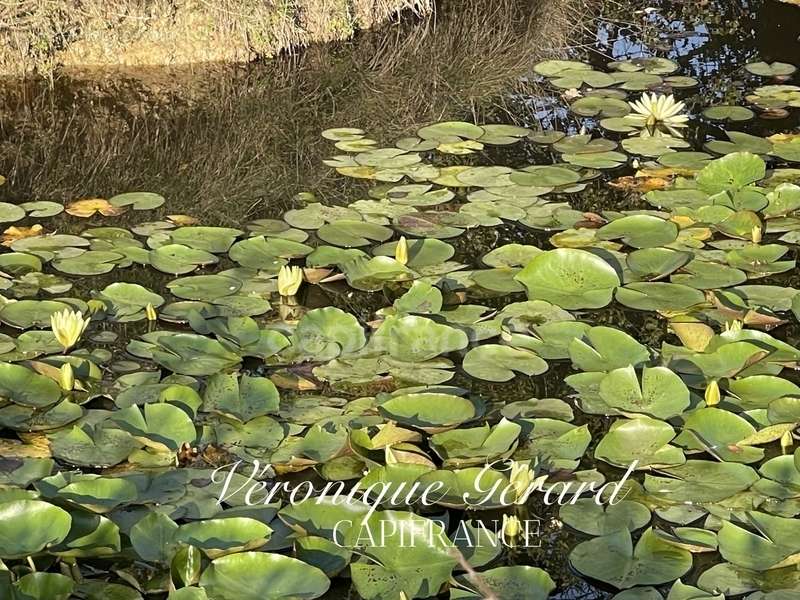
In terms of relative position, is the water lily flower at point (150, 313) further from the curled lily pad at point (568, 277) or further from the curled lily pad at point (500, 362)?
the curled lily pad at point (568, 277)

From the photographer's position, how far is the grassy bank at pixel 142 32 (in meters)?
5.62

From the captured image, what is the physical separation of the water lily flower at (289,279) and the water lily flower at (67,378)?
756mm

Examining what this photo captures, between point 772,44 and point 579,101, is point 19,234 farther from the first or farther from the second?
point 772,44

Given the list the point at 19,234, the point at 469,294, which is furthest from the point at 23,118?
the point at 469,294

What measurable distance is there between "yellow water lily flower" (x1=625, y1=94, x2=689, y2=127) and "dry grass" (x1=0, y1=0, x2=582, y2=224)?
0.58 m

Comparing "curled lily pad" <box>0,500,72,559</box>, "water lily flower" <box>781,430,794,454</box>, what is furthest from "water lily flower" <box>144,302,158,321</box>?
"water lily flower" <box>781,430,794,454</box>

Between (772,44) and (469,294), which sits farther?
(772,44)

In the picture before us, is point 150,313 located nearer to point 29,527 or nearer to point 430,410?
point 430,410

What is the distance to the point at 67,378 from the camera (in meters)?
3.02

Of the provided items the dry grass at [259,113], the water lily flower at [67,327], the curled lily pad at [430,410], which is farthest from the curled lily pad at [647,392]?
the dry grass at [259,113]

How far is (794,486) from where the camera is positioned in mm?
2625

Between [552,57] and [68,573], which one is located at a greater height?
[552,57]

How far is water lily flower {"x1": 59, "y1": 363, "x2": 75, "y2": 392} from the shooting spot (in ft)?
9.86

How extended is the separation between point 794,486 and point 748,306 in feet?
3.11
